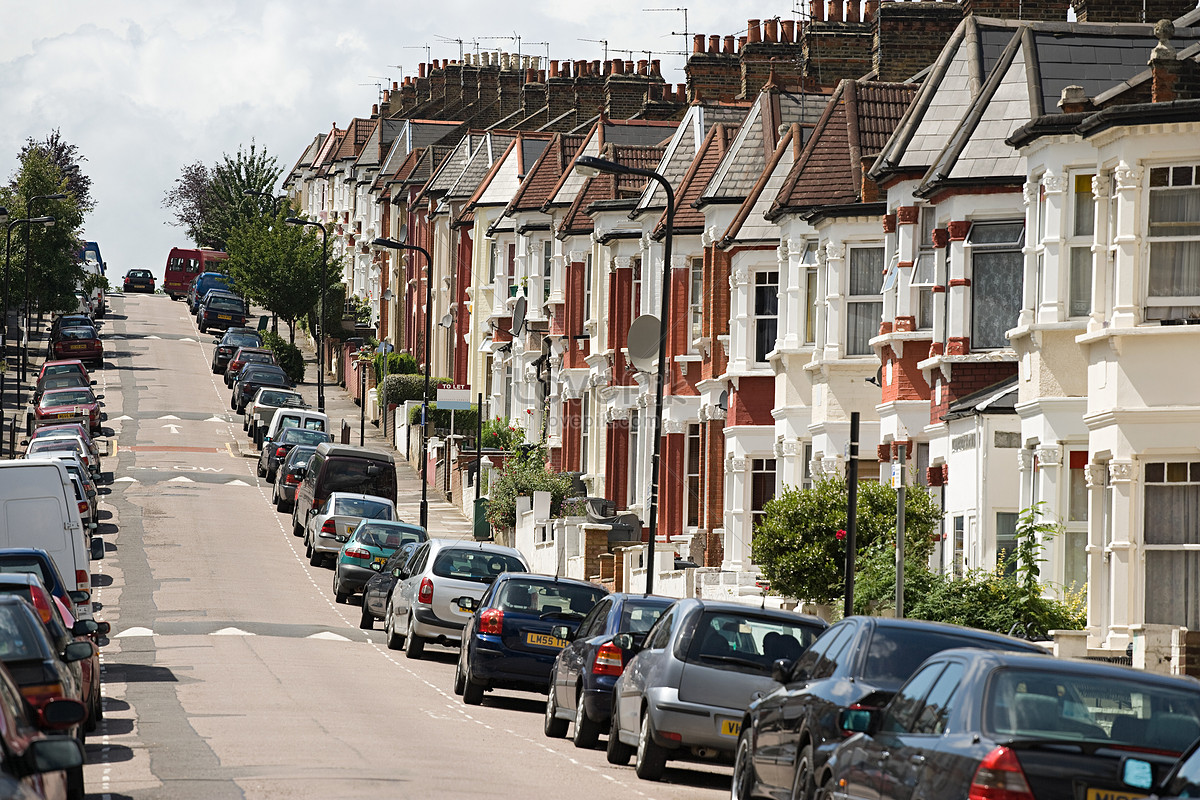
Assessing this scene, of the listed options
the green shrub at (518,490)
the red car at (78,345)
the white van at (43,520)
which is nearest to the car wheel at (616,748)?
the white van at (43,520)

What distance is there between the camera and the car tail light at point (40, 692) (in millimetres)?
14219

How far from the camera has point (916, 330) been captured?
2952 cm

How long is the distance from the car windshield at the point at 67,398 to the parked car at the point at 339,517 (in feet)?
73.0

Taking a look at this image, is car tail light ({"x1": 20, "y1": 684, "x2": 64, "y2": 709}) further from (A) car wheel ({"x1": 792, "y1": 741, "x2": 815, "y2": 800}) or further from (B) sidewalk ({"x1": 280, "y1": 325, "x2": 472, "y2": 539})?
(B) sidewalk ({"x1": 280, "y1": 325, "x2": 472, "y2": 539})

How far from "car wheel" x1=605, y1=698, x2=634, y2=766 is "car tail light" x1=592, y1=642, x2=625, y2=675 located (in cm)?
81

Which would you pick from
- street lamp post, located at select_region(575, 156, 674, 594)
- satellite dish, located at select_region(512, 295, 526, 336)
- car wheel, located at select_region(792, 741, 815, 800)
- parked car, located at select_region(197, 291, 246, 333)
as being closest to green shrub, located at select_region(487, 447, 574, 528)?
satellite dish, located at select_region(512, 295, 526, 336)

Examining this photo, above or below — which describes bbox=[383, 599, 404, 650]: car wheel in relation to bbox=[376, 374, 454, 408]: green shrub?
below

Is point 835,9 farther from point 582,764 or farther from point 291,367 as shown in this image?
point 291,367

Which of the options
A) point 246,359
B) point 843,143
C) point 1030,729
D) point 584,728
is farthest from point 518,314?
point 1030,729

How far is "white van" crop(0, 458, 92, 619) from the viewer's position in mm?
24672

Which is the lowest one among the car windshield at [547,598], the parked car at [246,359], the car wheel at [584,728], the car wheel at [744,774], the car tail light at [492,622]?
the car wheel at [584,728]

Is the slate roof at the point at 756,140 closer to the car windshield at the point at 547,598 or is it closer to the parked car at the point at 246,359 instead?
the car windshield at the point at 547,598

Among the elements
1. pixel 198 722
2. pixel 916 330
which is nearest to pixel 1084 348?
pixel 916 330

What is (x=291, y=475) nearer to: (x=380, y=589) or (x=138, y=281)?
(x=380, y=589)
